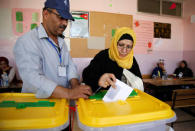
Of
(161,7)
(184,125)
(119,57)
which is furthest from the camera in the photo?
(161,7)

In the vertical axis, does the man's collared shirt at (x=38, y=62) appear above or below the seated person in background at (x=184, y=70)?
above

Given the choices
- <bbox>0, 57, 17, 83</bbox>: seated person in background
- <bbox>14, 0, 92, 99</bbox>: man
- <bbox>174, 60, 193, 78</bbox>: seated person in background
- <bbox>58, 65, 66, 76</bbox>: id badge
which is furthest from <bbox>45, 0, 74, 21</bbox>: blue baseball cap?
<bbox>174, 60, 193, 78</bbox>: seated person in background

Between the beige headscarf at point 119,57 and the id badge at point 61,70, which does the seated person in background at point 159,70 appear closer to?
the beige headscarf at point 119,57

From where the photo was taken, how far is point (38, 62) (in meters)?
0.85

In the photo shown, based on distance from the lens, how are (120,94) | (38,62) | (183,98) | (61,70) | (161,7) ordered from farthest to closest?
1. (161,7)
2. (183,98)
3. (61,70)
4. (38,62)
5. (120,94)

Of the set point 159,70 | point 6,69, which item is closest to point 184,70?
point 159,70

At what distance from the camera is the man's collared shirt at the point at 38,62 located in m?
0.76

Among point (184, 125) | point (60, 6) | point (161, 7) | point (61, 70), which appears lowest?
point (184, 125)

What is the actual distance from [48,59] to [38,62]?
0.34 ft

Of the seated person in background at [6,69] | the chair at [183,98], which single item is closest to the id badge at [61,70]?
Result: the chair at [183,98]

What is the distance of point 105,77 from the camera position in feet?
2.68

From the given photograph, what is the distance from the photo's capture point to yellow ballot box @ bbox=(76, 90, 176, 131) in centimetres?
53

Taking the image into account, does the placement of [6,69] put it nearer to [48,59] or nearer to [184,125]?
[48,59]

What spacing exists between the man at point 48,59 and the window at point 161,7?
322 centimetres
